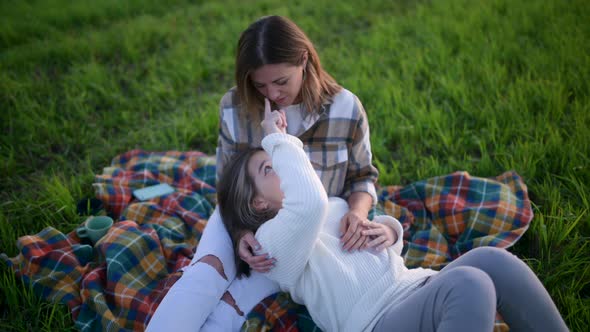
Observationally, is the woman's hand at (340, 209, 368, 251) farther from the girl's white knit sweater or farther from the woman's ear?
the woman's ear

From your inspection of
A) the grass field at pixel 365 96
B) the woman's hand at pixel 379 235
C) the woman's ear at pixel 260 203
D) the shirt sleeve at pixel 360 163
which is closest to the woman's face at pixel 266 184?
the woman's ear at pixel 260 203

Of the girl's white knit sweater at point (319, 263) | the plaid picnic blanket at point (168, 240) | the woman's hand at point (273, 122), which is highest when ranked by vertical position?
the woman's hand at point (273, 122)

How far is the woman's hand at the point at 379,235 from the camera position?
74.9 inches

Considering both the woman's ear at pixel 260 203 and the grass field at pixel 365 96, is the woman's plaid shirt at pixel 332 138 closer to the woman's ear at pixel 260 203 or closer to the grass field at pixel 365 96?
the woman's ear at pixel 260 203

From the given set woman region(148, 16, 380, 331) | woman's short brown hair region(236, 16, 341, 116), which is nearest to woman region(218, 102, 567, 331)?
woman region(148, 16, 380, 331)

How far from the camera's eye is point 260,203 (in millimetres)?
2025

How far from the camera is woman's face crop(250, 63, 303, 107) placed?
2.04m

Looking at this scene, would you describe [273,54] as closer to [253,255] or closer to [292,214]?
[292,214]

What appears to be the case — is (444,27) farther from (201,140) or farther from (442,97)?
(201,140)

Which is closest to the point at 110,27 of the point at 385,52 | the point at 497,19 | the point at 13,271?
the point at 385,52

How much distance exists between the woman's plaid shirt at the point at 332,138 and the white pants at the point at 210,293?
523mm

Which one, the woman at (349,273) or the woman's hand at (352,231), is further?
the woman's hand at (352,231)

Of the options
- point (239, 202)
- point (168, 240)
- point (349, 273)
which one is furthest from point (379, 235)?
point (168, 240)

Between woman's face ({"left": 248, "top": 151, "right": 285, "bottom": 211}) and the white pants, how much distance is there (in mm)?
324
